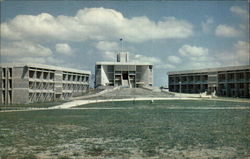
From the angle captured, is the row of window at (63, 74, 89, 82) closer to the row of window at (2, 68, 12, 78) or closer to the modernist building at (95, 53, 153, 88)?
the modernist building at (95, 53, 153, 88)

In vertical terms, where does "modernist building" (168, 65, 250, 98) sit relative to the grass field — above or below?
above

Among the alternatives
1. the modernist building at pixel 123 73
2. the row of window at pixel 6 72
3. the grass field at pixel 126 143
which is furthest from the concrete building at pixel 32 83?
the grass field at pixel 126 143

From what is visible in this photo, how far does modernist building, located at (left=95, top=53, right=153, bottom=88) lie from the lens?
4432 inches

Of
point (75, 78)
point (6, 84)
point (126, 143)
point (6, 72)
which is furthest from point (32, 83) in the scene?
point (126, 143)

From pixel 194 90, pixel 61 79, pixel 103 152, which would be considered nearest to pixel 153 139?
pixel 103 152

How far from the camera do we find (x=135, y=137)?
17.3 m

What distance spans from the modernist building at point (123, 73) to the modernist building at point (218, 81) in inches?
416

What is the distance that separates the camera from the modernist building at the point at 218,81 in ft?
278

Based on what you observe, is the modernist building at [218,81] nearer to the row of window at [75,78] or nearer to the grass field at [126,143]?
the row of window at [75,78]

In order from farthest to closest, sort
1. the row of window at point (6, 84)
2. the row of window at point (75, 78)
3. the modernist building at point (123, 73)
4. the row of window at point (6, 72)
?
the modernist building at point (123, 73), the row of window at point (75, 78), the row of window at point (6, 84), the row of window at point (6, 72)

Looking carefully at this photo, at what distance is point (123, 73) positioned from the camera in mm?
115875

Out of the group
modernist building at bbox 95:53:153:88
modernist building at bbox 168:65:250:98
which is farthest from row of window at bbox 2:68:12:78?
modernist building at bbox 95:53:153:88

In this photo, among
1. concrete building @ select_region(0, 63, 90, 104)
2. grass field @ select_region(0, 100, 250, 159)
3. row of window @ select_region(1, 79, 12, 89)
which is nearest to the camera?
grass field @ select_region(0, 100, 250, 159)

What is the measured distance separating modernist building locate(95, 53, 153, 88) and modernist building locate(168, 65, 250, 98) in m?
10.6
